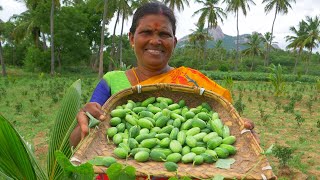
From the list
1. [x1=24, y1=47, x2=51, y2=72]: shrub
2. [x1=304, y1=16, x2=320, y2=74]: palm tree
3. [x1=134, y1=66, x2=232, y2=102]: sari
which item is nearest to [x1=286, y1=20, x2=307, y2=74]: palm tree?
[x1=304, y1=16, x2=320, y2=74]: palm tree

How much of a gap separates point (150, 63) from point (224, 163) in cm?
73

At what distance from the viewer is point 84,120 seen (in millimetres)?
1495

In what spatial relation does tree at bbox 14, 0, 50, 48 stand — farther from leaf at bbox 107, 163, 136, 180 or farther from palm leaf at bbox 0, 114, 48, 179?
leaf at bbox 107, 163, 136, 180

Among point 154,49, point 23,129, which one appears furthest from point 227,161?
point 23,129

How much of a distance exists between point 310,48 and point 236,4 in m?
9.93

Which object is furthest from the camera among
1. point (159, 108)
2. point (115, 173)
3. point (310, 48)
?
point (310, 48)

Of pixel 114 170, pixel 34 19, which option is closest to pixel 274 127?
pixel 114 170

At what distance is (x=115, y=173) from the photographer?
95cm

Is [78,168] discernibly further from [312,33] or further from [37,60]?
[312,33]

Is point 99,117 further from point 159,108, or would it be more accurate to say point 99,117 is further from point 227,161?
point 227,161

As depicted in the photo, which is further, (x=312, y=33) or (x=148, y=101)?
(x=312, y=33)

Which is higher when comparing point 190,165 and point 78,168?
point 78,168

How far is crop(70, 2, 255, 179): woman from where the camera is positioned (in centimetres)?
175

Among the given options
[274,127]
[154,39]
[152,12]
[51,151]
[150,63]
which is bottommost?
[274,127]
